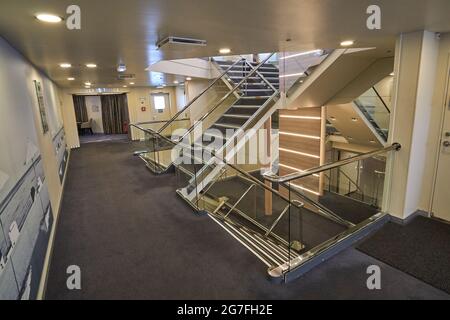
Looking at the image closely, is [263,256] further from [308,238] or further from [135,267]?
[308,238]

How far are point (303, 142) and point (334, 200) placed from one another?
2.10 m

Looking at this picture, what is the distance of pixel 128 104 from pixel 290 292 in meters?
10.7

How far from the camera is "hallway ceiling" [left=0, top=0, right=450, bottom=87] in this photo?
66.1 inches

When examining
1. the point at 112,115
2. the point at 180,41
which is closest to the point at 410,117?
the point at 180,41

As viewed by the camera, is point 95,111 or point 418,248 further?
point 95,111

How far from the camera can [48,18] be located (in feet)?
5.89

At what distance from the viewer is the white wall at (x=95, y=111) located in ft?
46.7

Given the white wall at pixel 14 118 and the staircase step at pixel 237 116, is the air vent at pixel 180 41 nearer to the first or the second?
the white wall at pixel 14 118

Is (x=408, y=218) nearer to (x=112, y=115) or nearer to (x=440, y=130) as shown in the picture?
(x=440, y=130)

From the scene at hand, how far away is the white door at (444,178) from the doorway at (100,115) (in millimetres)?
13504

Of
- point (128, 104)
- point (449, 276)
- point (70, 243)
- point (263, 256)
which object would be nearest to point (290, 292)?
point (263, 256)

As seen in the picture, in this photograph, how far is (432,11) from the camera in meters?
2.06

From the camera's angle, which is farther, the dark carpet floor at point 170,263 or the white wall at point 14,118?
the dark carpet floor at point 170,263

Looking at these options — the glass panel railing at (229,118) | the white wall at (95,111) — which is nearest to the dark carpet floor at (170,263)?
the glass panel railing at (229,118)
